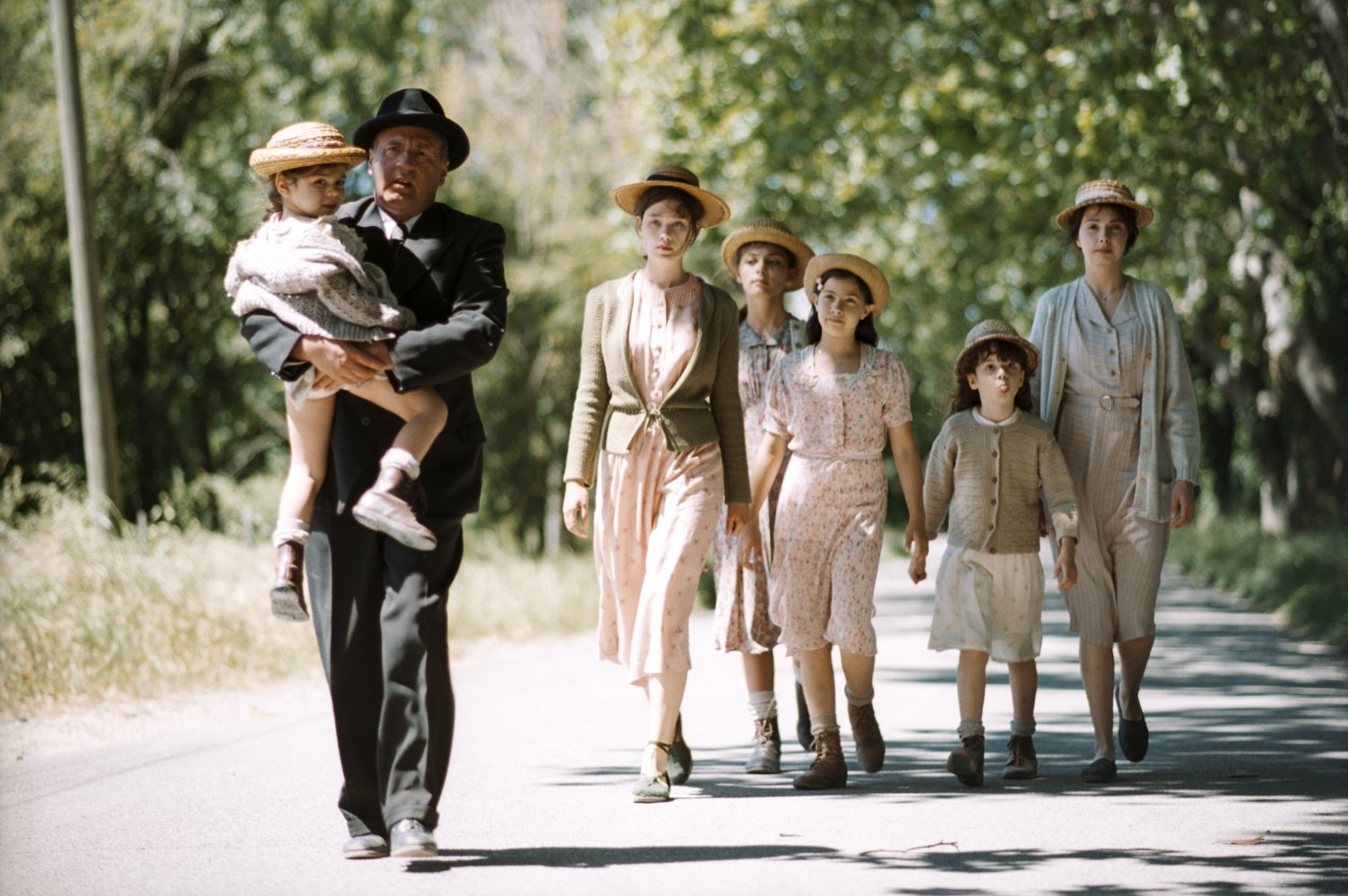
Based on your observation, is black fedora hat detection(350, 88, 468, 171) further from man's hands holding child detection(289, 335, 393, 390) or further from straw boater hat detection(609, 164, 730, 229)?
straw boater hat detection(609, 164, 730, 229)

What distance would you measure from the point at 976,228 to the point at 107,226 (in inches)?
426

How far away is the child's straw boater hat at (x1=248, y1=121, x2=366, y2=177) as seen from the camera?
5672 millimetres

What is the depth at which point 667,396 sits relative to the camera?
7578mm

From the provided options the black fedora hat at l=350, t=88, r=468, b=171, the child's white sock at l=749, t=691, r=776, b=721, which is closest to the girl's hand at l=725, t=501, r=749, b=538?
the child's white sock at l=749, t=691, r=776, b=721

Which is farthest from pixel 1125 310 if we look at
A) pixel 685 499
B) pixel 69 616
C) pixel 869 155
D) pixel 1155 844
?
pixel 869 155

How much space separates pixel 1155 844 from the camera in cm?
624

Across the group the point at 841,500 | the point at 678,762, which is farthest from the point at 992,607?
the point at 678,762

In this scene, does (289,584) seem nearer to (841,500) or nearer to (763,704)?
(841,500)

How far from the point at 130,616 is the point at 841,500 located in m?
5.42

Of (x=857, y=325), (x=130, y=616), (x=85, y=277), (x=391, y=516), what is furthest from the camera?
(x=85, y=277)

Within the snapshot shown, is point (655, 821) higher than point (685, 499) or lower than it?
lower

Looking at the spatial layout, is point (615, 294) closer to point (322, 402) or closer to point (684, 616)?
point (684, 616)

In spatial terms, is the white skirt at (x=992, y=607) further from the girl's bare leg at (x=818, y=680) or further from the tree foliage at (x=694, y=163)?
the tree foliage at (x=694, y=163)

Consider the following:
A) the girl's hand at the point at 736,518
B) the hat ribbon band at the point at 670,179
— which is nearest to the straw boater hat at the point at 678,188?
the hat ribbon band at the point at 670,179
